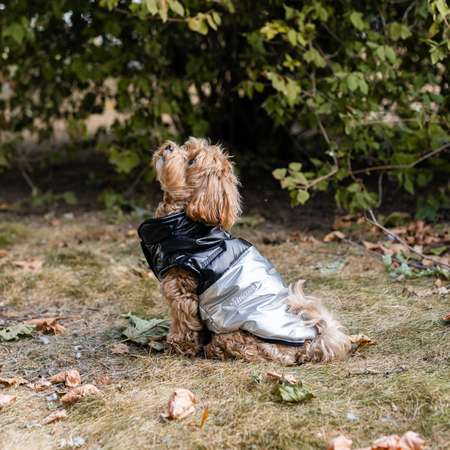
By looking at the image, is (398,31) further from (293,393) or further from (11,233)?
(11,233)

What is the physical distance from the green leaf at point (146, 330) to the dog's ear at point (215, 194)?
94 centimetres

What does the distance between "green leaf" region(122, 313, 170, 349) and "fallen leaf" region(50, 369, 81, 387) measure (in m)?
0.57

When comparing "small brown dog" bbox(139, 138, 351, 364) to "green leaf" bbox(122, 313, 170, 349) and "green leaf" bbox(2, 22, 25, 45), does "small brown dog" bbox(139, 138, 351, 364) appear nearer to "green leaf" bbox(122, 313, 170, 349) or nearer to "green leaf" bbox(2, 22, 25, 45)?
"green leaf" bbox(122, 313, 170, 349)

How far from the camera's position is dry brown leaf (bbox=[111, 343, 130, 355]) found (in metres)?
4.22

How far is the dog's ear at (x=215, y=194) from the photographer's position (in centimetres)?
375

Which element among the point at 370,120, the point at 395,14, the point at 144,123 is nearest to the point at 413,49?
the point at 395,14

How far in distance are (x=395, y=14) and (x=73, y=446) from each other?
502 cm

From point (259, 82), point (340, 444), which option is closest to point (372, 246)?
point (259, 82)

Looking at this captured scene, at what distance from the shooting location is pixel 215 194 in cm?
377

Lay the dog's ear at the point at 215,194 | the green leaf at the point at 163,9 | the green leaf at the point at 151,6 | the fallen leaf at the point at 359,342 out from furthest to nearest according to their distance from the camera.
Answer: the green leaf at the point at 163,9 < the green leaf at the point at 151,6 < the fallen leaf at the point at 359,342 < the dog's ear at the point at 215,194

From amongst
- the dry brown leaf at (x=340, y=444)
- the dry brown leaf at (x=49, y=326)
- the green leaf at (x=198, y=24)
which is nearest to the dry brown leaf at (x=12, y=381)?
the dry brown leaf at (x=49, y=326)

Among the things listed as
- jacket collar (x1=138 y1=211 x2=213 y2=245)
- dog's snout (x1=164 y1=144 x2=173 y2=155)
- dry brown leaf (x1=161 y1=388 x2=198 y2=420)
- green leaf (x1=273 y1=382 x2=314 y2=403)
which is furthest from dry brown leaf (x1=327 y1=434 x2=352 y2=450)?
dog's snout (x1=164 y1=144 x2=173 y2=155)

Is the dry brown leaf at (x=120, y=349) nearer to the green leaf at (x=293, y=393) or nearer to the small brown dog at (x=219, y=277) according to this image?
the small brown dog at (x=219, y=277)

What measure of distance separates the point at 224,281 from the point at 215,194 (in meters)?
0.46
